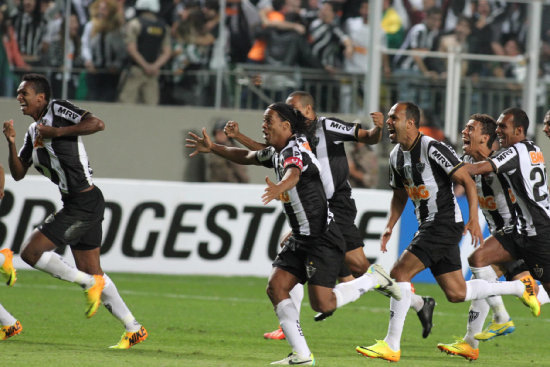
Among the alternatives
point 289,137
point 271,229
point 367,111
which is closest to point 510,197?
point 289,137

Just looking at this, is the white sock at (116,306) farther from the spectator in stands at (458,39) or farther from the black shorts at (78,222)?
the spectator in stands at (458,39)

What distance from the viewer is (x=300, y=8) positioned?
647 inches

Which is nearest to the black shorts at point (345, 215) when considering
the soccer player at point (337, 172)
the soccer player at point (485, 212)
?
the soccer player at point (337, 172)

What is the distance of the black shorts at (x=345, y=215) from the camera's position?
29.8 ft

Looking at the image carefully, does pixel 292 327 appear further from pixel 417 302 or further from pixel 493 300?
pixel 493 300

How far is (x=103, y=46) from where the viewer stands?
15.8 m

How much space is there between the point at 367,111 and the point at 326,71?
0.94m

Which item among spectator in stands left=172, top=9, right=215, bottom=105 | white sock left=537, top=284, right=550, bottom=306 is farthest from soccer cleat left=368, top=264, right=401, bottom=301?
spectator in stands left=172, top=9, right=215, bottom=105

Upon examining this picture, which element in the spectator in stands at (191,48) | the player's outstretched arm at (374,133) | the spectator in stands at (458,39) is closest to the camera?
the player's outstretched arm at (374,133)

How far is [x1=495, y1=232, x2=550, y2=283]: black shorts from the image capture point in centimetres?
827

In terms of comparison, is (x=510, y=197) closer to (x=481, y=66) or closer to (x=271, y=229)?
(x=271, y=229)

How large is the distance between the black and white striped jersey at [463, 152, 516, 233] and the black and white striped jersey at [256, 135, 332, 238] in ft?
6.22

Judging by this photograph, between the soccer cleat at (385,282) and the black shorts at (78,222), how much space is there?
2262 millimetres

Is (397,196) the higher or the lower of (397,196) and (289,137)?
the lower
